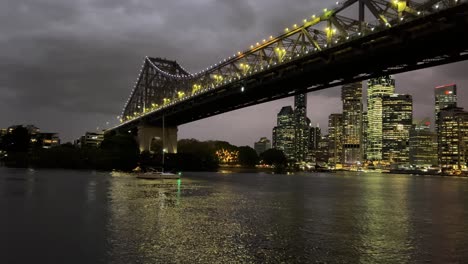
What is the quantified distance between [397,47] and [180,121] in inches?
2607

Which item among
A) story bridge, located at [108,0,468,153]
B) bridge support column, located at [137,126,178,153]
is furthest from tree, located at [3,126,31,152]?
story bridge, located at [108,0,468,153]

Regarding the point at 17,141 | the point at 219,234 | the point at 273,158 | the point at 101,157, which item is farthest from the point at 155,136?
the point at 219,234

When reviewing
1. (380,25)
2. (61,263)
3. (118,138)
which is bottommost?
(61,263)

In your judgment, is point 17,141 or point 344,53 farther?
point 17,141

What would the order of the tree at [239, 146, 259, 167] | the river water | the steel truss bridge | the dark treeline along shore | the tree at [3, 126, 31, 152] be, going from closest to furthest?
the river water < the steel truss bridge < the dark treeline along shore < the tree at [3, 126, 31, 152] < the tree at [239, 146, 259, 167]

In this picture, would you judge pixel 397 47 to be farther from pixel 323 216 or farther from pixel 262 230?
pixel 262 230

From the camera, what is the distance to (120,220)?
20688 mm

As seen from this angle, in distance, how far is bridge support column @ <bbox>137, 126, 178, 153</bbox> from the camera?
344 feet

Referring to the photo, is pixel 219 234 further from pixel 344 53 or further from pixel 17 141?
pixel 17 141

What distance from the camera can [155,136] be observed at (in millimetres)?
107750

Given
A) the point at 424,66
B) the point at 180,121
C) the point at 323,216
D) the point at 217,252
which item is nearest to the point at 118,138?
the point at 180,121

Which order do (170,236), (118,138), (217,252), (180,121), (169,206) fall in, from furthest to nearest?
(118,138), (180,121), (169,206), (170,236), (217,252)

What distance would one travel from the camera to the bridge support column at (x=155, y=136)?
104938mm

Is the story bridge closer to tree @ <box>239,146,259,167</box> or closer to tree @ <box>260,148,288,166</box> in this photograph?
tree @ <box>239,146,259,167</box>
